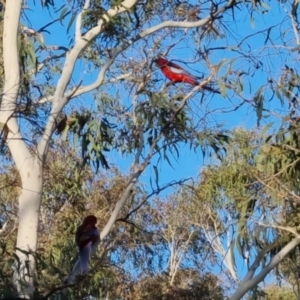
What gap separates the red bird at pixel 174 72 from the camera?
17.0 feet

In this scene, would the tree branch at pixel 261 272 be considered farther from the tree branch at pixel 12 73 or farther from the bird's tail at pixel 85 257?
the tree branch at pixel 12 73

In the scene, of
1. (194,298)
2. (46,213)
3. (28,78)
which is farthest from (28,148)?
(194,298)

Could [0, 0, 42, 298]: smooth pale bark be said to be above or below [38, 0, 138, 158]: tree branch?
below

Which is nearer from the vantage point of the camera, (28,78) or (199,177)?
(28,78)

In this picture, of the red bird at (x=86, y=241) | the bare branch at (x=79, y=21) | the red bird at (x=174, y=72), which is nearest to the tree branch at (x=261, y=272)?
the red bird at (x=86, y=241)

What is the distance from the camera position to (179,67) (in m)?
5.23

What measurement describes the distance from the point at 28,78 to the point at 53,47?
1.22ft

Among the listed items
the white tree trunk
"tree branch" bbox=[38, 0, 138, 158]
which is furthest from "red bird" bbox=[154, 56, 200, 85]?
the white tree trunk

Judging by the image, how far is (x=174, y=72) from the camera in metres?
5.27

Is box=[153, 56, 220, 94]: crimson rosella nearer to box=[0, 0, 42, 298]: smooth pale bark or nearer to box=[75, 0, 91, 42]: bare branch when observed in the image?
box=[75, 0, 91, 42]: bare branch

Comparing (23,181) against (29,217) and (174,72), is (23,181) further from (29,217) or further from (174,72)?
(174,72)

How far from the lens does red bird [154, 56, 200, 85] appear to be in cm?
520

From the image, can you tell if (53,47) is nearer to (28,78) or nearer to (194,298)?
(28,78)

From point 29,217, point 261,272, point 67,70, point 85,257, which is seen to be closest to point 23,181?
point 29,217
